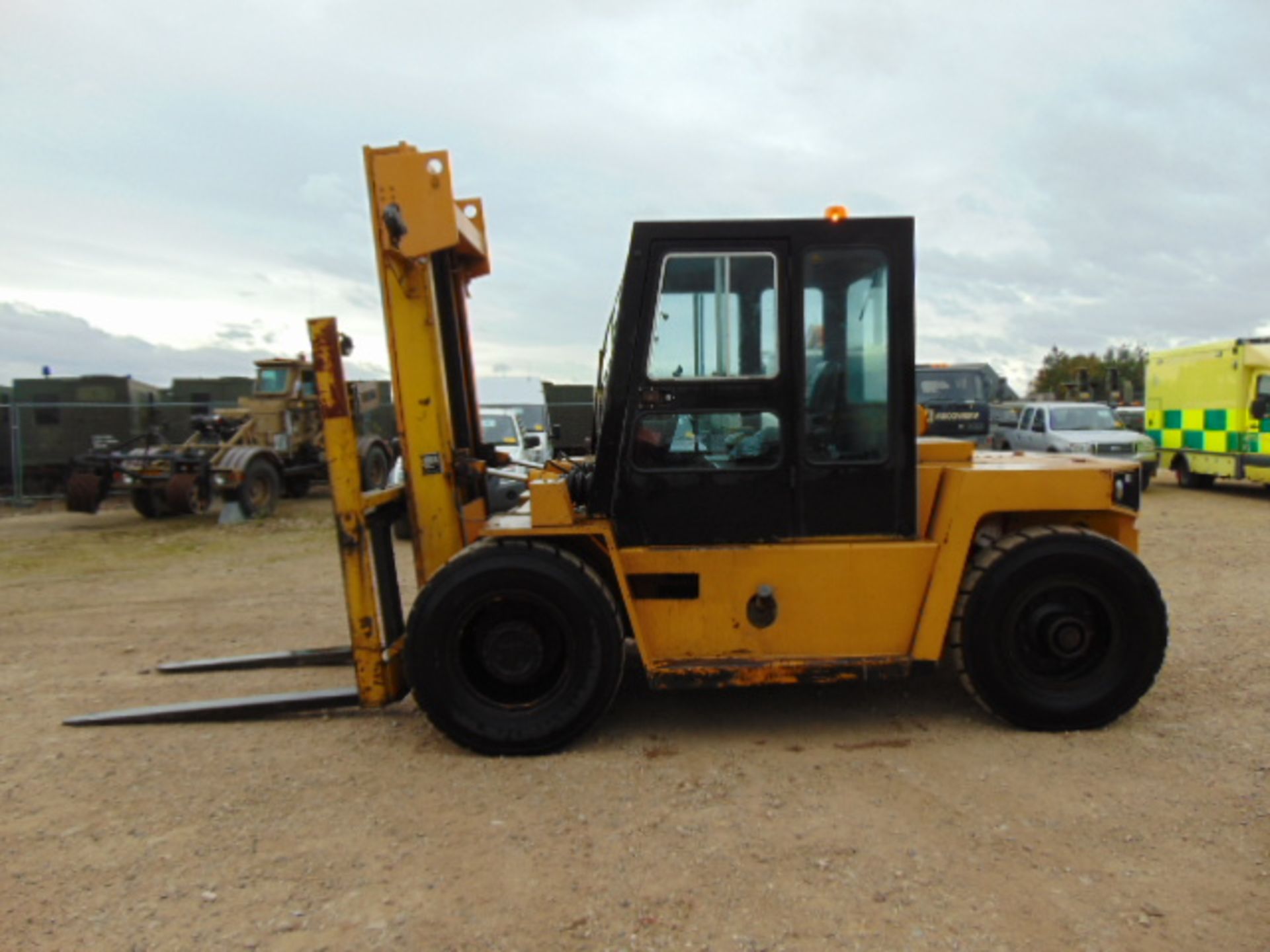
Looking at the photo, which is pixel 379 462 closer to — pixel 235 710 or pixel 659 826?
pixel 235 710

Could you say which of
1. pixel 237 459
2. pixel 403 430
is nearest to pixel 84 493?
pixel 237 459

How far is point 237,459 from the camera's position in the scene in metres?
13.9

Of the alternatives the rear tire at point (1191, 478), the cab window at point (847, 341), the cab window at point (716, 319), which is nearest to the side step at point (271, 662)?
the cab window at point (716, 319)

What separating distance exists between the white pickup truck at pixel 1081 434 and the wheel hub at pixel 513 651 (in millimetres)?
13370

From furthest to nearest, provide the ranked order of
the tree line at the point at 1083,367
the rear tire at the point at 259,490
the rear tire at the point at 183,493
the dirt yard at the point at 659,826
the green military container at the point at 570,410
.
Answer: the tree line at the point at 1083,367 < the green military container at the point at 570,410 < the rear tire at the point at 259,490 < the rear tire at the point at 183,493 < the dirt yard at the point at 659,826

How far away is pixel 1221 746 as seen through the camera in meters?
4.20

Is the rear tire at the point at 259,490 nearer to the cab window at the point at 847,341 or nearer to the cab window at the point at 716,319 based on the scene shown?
the cab window at the point at 716,319

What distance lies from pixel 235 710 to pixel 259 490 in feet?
34.1

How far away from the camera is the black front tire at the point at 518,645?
416 cm

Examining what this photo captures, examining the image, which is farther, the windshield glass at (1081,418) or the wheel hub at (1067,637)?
the windshield glass at (1081,418)

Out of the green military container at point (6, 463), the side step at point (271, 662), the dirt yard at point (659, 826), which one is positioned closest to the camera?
the dirt yard at point (659, 826)

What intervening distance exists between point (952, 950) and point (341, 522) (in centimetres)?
320

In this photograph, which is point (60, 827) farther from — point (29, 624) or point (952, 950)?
point (29, 624)

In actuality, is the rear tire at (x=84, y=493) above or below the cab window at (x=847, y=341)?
below
